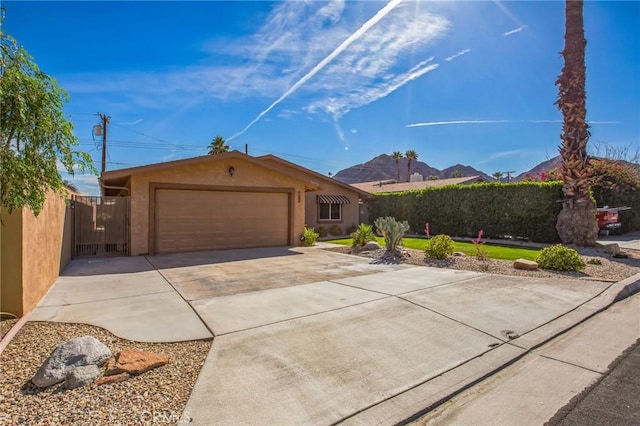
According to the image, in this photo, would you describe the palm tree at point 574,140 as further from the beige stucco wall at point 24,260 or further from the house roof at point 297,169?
the beige stucco wall at point 24,260

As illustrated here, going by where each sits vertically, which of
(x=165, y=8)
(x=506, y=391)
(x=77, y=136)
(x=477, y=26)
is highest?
(x=477, y=26)

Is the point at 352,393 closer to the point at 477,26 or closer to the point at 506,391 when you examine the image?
the point at 506,391

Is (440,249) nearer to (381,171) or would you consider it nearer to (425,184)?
(425,184)

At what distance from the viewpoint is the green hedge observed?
51.1 ft

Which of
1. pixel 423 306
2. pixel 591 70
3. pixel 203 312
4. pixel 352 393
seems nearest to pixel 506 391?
pixel 352 393

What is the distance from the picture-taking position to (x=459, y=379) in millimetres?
3529

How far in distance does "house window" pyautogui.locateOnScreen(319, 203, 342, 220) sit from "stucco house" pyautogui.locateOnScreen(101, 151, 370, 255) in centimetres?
598

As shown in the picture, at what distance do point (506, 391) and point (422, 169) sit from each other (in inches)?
4664

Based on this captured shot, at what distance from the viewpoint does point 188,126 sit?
65.9ft

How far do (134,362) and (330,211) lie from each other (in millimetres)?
18165

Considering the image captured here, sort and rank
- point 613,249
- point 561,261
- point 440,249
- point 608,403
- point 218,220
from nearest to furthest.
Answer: point 608,403, point 561,261, point 440,249, point 613,249, point 218,220

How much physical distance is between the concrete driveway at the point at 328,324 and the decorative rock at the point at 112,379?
72 centimetres

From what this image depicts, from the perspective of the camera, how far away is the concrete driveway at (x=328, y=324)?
309 centimetres

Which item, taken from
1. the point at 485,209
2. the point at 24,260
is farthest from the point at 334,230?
the point at 24,260
